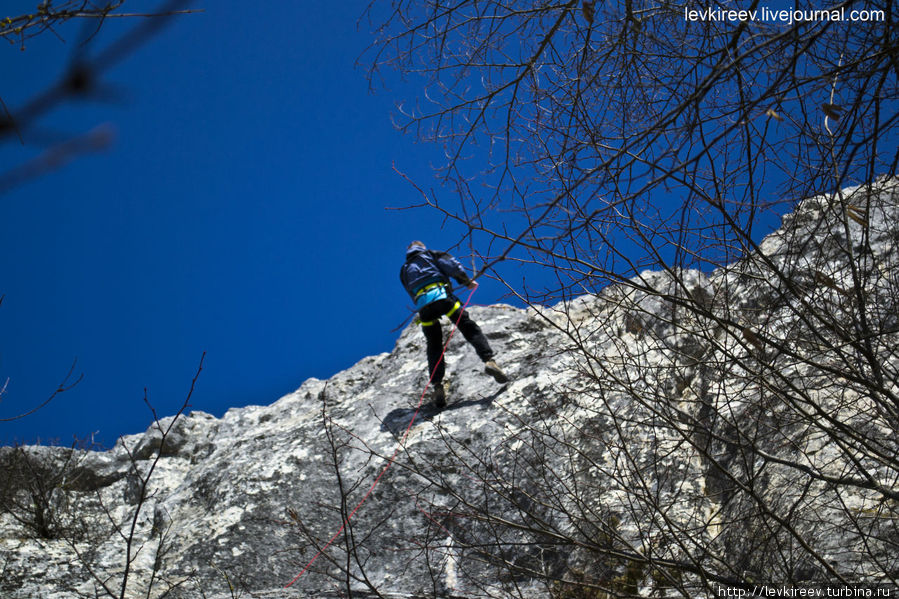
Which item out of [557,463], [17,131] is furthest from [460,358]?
[17,131]

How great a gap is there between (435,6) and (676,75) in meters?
1.00

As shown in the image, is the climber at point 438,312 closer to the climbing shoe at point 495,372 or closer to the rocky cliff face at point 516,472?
the climbing shoe at point 495,372

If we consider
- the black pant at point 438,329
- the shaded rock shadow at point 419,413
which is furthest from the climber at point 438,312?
the shaded rock shadow at point 419,413

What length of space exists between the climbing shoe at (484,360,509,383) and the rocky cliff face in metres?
0.11

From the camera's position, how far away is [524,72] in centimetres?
268

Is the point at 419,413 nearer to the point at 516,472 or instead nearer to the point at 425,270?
the point at 425,270

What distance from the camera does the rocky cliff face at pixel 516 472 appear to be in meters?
2.75

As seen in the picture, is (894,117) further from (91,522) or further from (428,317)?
(91,522)

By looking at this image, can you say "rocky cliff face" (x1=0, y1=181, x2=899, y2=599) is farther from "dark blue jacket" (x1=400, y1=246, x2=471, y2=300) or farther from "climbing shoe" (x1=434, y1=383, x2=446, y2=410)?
"dark blue jacket" (x1=400, y1=246, x2=471, y2=300)

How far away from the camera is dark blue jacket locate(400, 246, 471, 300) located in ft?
21.7

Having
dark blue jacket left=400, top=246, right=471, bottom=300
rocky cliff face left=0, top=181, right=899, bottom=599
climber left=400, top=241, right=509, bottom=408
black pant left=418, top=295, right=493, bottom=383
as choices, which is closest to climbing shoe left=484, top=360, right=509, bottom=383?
climber left=400, top=241, right=509, bottom=408

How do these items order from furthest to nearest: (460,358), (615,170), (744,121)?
(460,358), (615,170), (744,121)

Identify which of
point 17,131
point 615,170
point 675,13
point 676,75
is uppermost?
point 675,13

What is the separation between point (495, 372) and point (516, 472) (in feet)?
4.98
